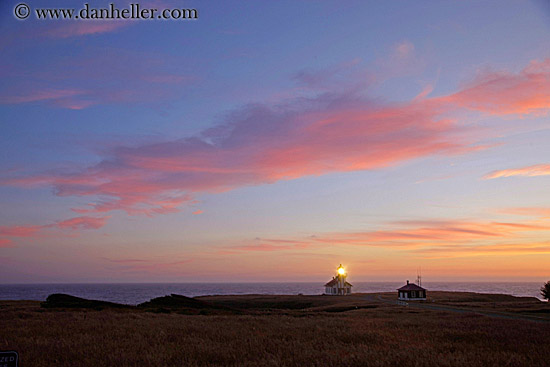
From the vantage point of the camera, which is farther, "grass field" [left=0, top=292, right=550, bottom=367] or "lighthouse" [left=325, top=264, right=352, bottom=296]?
"lighthouse" [left=325, top=264, right=352, bottom=296]

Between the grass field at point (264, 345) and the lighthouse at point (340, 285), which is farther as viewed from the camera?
the lighthouse at point (340, 285)

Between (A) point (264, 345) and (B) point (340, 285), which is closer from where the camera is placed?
(A) point (264, 345)

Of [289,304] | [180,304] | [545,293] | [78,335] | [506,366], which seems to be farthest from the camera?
[289,304]

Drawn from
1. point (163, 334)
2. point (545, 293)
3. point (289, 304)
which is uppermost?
point (163, 334)

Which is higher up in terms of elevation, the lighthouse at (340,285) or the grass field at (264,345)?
the grass field at (264,345)

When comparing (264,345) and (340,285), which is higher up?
(264,345)

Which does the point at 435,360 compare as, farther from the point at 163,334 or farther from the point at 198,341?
the point at 163,334

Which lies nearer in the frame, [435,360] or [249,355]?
[435,360]

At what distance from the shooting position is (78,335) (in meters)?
20.5

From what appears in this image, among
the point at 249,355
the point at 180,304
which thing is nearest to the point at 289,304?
the point at 180,304

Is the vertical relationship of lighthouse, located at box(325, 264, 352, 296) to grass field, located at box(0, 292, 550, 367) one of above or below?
below

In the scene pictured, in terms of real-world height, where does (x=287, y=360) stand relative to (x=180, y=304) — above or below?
above

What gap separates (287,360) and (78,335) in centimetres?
1097

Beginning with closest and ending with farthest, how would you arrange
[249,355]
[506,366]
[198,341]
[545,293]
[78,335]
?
[506,366] → [249,355] → [198,341] → [78,335] → [545,293]
